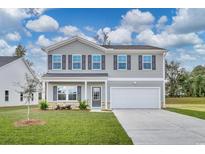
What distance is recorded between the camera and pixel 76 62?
987 inches

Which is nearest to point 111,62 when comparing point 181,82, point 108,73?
point 108,73

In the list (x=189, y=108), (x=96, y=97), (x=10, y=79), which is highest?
(x=10, y=79)

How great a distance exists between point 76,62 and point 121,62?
12.0 feet

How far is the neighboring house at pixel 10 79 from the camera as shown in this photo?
3061 centimetres

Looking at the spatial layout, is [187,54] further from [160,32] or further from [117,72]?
[117,72]

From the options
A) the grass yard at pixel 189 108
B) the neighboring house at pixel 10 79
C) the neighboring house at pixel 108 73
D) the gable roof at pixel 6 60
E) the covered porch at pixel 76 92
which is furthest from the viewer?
the gable roof at pixel 6 60

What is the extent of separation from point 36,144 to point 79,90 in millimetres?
15517

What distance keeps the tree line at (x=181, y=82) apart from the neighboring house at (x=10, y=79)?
2556 centimetres

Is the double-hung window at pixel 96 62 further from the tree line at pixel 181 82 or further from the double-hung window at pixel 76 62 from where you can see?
the tree line at pixel 181 82

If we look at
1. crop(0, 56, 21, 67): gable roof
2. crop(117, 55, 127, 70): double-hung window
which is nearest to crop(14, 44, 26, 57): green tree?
crop(0, 56, 21, 67): gable roof

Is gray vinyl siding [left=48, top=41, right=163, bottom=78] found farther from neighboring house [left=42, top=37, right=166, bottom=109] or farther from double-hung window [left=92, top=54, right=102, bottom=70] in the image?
double-hung window [left=92, top=54, right=102, bottom=70]

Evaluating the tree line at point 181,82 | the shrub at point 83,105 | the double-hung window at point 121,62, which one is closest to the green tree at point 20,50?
the tree line at point 181,82

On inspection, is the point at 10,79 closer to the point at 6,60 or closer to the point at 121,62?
the point at 6,60
